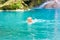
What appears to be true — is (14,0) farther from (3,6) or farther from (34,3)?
(34,3)

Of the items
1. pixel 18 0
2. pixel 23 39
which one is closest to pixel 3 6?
pixel 18 0

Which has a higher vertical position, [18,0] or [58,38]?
[18,0]

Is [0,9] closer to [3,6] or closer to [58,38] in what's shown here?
[3,6]

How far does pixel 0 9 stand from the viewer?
2833cm

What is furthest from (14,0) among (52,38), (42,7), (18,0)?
(52,38)

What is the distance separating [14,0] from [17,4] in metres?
0.73

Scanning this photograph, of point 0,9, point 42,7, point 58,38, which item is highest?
point 42,7

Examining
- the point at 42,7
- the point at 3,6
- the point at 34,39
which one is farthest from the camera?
the point at 42,7

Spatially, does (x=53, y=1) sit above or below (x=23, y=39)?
above

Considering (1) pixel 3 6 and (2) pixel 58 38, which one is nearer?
(2) pixel 58 38

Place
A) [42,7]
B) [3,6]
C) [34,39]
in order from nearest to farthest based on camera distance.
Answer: [34,39], [3,6], [42,7]

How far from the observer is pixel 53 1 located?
35.4m

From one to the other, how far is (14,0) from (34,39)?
19.2 meters

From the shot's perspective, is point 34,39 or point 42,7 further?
point 42,7
